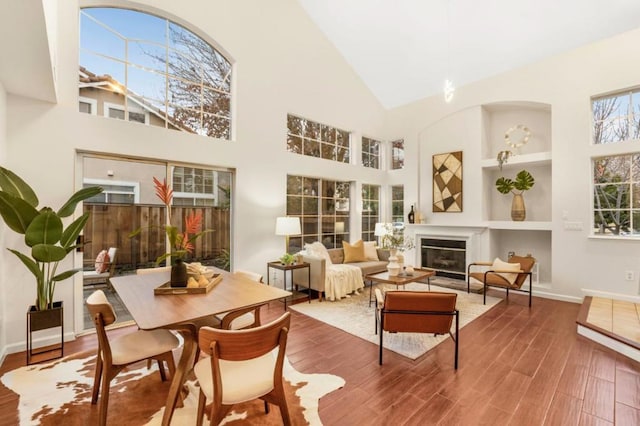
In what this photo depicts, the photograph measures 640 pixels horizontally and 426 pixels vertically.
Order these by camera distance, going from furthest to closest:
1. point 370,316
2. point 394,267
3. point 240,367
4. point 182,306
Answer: point 394,267 < point 370,316 < point 182,306 < point 240,367

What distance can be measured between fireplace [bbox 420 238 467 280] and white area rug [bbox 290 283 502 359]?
0.95m

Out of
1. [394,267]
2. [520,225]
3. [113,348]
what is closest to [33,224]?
[113,348]

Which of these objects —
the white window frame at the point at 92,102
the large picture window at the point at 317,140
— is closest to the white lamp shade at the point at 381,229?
the large picture window at the point at 317,140

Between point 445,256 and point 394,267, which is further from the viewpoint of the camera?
point 445,256

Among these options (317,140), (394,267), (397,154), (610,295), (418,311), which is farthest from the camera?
(397,154)

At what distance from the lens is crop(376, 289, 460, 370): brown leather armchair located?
112 inches

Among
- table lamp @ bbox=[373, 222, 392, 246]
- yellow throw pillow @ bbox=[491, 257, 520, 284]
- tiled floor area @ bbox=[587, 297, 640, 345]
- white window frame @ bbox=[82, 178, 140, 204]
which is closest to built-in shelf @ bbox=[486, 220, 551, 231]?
yellow throw pillow @ bbox=[491, 257, 520, 284]

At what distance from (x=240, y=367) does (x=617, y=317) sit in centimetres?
487

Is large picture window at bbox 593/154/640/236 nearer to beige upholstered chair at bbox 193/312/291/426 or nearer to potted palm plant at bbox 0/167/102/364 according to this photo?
beige upholstered chair at bbox 193/312/291/426

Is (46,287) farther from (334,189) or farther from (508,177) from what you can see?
(508,177)

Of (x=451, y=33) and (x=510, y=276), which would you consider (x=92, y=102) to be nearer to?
(x=451, y=33)

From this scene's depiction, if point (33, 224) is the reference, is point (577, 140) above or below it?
above

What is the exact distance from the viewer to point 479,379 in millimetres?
2621

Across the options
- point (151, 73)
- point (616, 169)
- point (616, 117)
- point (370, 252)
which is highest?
point (151, 73)
